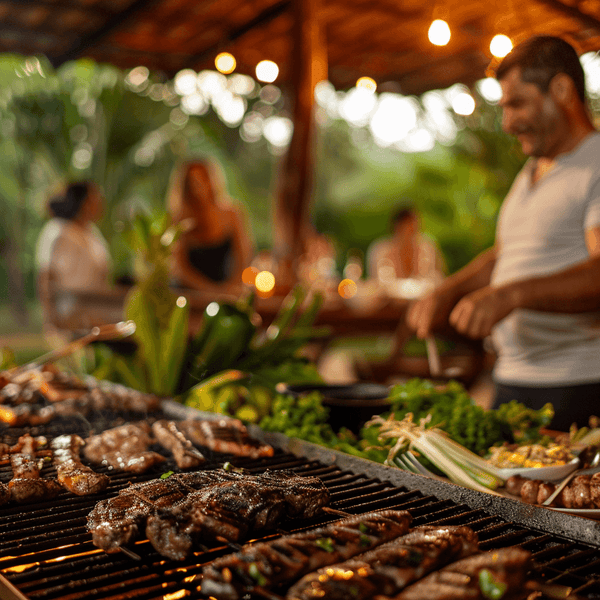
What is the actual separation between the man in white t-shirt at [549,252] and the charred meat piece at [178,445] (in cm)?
118

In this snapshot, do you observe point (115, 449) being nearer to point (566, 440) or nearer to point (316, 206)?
point (566, 440)

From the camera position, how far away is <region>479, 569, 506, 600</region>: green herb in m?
1.24

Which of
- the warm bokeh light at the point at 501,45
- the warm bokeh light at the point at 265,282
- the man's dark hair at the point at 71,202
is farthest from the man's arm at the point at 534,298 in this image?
the man's dark hair at the point at 71,202

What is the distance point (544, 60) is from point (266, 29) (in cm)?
533

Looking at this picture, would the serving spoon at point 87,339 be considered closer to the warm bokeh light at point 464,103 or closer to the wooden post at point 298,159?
the wooden post at point 298,159

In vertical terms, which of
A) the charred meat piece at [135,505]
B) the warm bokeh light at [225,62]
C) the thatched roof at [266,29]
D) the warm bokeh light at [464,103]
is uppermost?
the thatched roof at [266,29]

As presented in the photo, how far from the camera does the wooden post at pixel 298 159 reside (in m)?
6.66

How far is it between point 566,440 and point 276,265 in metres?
4.82

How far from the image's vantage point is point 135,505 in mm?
1819

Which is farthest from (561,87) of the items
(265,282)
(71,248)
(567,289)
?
(71,248)

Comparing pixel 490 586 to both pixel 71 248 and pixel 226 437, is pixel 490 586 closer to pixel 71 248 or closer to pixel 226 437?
pixel 226 437

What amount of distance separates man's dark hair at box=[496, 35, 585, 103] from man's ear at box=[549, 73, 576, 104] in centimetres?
2

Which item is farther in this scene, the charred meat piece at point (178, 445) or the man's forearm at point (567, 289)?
the man's forearm at point (567, 289)

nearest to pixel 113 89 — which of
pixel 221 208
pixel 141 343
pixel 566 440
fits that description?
pixel 221 208
